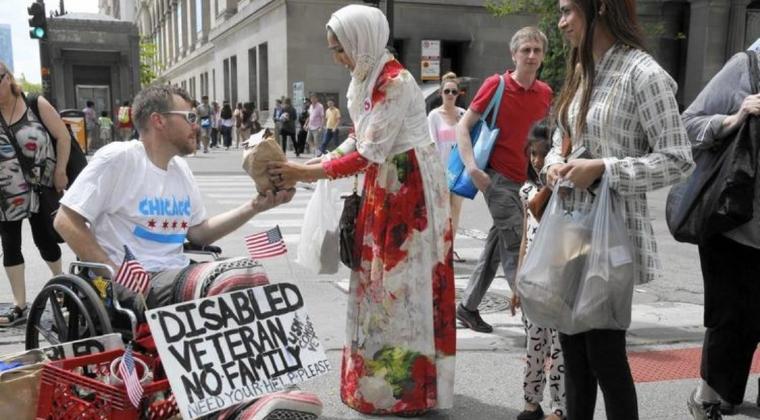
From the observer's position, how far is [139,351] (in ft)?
8.67

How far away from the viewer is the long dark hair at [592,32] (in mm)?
2242

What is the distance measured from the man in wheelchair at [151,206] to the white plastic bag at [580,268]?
1.12m

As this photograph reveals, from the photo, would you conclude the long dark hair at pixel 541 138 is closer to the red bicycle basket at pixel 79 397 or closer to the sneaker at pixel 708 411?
the sneaker at pixel 708 411

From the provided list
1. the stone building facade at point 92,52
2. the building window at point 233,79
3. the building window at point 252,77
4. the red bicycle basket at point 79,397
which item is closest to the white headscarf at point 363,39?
the red bicycle basket at point 79,397

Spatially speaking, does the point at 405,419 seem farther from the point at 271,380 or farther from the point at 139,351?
the point at 139,351

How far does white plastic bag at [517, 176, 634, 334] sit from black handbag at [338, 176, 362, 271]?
45.2 inches

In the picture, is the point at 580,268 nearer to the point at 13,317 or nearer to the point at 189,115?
the point at 189,115

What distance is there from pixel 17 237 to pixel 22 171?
0.52 metres

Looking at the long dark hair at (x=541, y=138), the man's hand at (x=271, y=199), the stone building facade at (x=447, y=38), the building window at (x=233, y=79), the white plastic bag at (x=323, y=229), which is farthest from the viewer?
the building window at (x=233, y=79)

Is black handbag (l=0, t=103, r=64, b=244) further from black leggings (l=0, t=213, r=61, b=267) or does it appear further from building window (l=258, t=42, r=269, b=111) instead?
building window (l=258, t=42, r=269, b=111)

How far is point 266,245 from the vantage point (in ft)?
9.46

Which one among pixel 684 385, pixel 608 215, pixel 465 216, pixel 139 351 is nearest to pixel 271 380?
pixel 139 351

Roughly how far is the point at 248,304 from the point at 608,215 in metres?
1.36

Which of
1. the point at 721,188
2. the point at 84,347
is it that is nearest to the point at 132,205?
the point at 84,347
